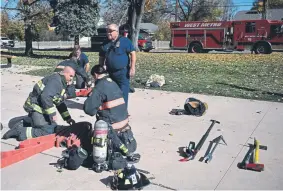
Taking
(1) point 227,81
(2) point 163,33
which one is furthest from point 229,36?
(2) point 163,33

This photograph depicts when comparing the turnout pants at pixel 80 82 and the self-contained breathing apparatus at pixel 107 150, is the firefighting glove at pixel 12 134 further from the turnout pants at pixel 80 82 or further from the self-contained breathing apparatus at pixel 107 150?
the turnout pants at pixel 80 82

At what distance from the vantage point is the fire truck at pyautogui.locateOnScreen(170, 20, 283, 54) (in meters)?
25.1

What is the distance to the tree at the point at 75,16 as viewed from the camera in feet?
79.4

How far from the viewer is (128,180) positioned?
A: 3404 mm

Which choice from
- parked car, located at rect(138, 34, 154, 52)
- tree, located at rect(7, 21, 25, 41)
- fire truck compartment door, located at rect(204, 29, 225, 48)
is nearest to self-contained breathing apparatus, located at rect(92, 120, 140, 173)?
fire truck compartment door, located at rect(204, 29, 225, 48)

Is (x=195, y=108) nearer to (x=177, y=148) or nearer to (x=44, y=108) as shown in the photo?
(x=177, y=148)

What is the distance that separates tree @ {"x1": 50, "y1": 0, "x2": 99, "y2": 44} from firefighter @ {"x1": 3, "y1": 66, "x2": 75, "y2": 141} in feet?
65.4

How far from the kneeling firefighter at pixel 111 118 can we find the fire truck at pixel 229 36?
2269cm

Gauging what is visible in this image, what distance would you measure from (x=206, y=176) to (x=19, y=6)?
2442 centimetres

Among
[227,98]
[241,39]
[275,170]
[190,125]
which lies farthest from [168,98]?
[241,39]

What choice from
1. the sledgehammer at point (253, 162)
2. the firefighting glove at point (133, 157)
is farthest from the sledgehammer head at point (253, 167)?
the firefighting glove at point (133, 157)

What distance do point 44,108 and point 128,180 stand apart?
6.78ft

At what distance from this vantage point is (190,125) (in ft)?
19.3

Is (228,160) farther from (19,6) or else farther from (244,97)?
(19,6)
